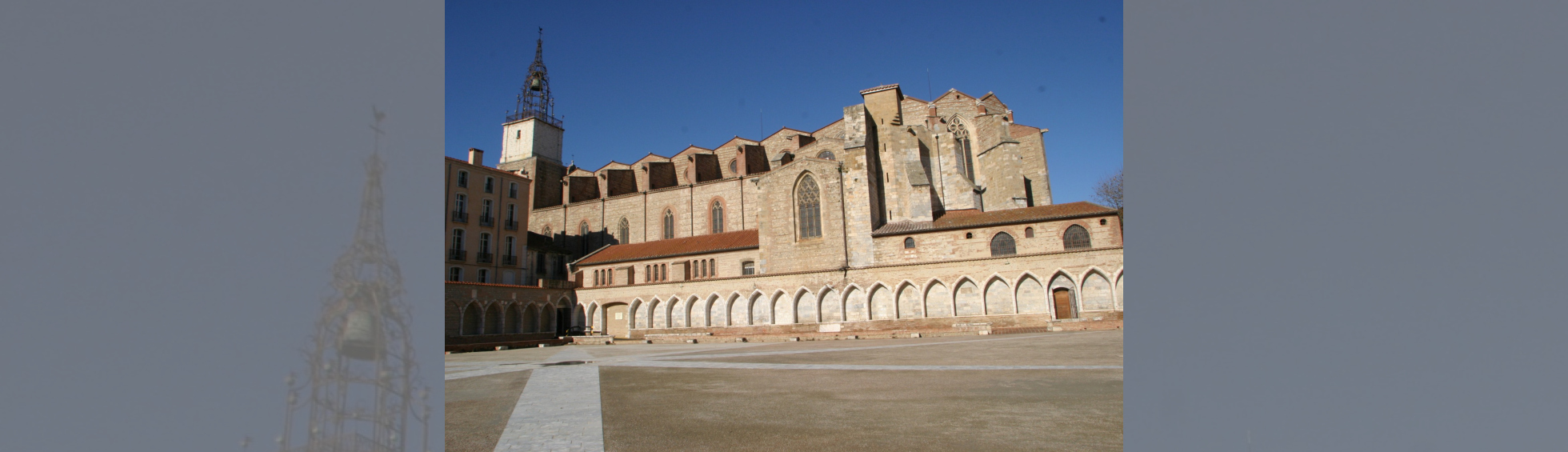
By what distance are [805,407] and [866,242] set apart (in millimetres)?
24014

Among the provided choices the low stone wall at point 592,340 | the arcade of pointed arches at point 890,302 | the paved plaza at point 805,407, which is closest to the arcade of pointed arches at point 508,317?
the arcade of pointed arches at point 890,302

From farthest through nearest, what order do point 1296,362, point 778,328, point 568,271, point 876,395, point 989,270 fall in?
point 568,271 → point 778,328 → point 989,270 → point 876,395 → point 1296,362

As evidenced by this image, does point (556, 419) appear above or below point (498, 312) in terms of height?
below

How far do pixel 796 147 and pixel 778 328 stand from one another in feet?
49.6

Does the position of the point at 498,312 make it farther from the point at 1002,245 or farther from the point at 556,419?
the point at 556,419

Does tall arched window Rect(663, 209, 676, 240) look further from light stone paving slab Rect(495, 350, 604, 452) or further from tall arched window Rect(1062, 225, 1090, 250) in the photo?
light stone paving slab Rect(495, 350, 604, 452)

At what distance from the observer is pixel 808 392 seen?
7.58 metres

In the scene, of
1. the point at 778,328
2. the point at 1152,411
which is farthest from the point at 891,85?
the point at 1152,411

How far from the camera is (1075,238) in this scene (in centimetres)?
2658
